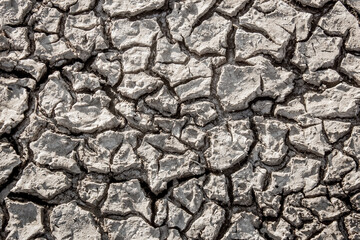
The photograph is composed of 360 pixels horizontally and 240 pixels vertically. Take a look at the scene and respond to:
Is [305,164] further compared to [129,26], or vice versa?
[129,26]

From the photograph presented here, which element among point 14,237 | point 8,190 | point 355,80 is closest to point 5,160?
point 8,190

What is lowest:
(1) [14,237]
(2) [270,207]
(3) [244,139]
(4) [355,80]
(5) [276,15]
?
(1) [14,237]

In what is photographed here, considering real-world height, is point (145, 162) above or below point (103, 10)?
below

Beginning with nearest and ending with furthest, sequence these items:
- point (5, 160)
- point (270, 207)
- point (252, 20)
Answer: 1. point (270, 207)
2. point (5, 160)
3. point (252, 20)

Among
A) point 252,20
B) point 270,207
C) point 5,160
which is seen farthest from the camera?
point 252,20

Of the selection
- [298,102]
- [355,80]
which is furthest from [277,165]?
[355,80]

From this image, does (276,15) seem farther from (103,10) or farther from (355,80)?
(103,10)
